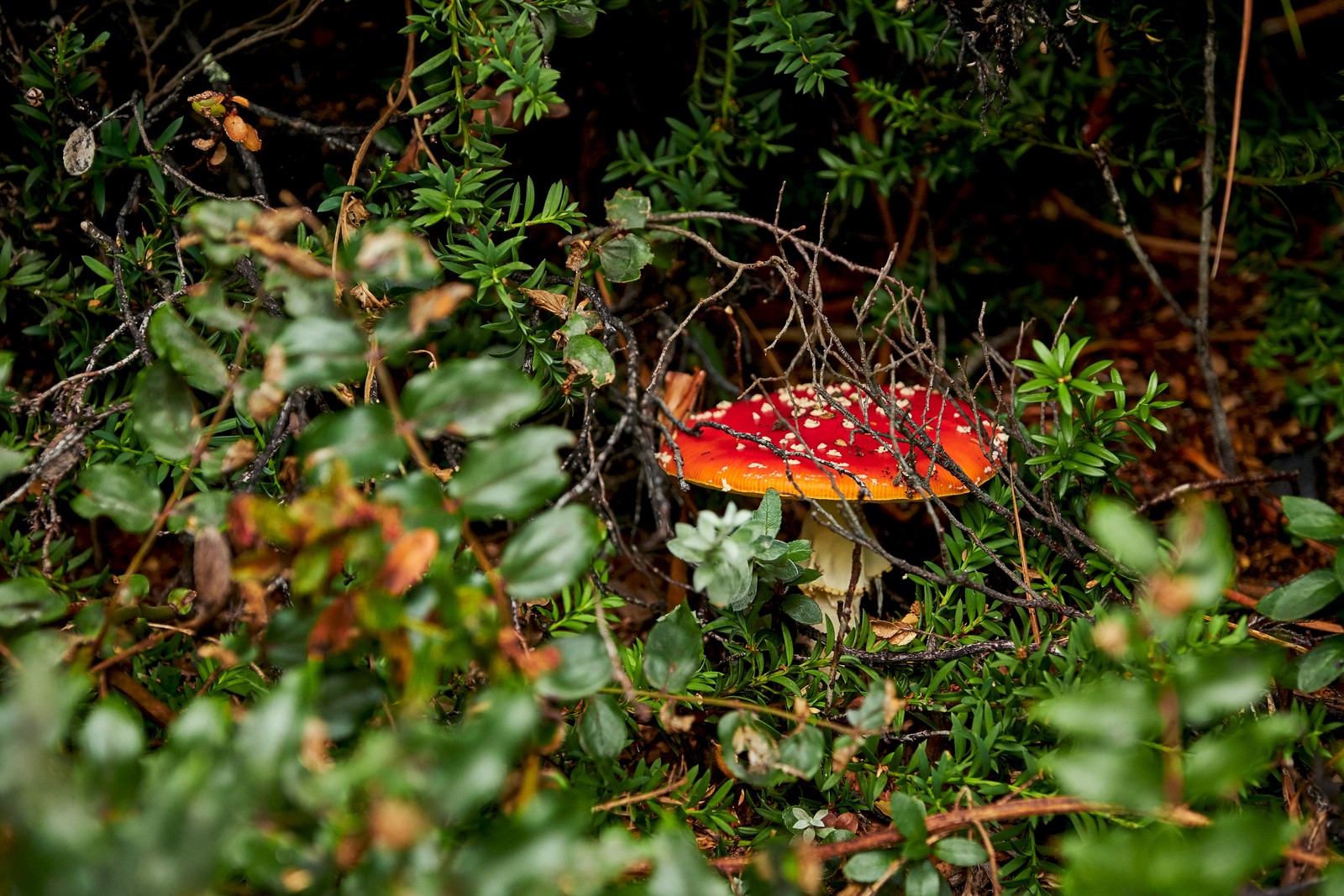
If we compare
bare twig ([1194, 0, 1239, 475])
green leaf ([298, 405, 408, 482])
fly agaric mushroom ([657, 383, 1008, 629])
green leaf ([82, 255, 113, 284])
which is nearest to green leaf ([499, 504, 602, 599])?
green leaf ([298, 405, 408, 482])

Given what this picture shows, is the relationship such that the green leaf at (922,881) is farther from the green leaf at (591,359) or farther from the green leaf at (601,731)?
the green leaf at (591,359)

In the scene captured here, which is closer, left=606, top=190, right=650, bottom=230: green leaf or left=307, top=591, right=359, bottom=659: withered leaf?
left=307, top=591, right=359, bottom=659: withered leaf

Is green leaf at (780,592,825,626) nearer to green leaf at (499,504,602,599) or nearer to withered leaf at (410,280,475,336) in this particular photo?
green leaf at (499,504,602,599)

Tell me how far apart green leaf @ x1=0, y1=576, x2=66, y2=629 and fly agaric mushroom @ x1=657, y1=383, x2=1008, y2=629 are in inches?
29.5

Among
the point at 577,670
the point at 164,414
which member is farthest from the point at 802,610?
the point at 164,414

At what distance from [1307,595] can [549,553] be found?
2.39 ft

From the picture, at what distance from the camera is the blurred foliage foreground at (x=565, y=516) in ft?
1.73

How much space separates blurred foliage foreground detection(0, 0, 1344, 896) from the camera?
0.53m

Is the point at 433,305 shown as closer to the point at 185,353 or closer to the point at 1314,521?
the point at 185,353

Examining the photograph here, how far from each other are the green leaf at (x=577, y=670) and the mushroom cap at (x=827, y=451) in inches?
22.5

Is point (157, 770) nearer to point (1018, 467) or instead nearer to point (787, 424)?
point (787, 424)

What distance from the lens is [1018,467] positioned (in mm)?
1448

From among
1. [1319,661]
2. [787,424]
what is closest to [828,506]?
[787,424]

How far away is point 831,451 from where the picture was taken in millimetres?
1352
